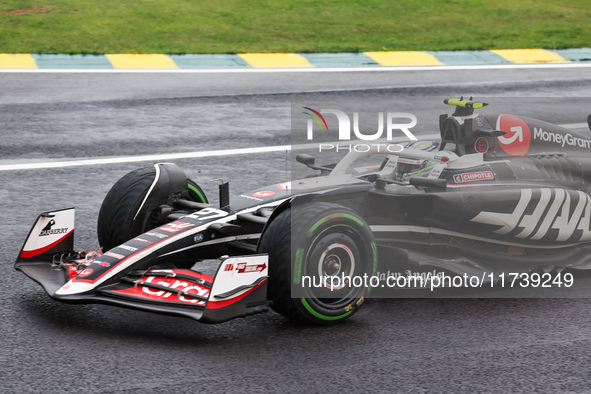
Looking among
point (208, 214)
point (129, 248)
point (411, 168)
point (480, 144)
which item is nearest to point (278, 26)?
point (480, 144)

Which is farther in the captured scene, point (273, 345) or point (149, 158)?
point (149, 158)

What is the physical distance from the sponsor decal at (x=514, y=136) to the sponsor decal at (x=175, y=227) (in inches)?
89.3

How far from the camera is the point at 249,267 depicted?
16.2ft

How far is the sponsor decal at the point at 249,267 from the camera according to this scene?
16.1 ft

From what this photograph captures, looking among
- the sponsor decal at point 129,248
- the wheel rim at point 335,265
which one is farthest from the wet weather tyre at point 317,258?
the sponsor decal at point 129,248

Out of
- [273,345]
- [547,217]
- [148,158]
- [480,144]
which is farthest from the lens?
[148,158]

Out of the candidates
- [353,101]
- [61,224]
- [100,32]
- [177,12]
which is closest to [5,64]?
[100,32]

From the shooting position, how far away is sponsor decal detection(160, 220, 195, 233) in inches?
217

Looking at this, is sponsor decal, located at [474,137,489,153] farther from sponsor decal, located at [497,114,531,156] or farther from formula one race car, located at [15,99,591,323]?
sponsor decal, located at [497,114,531,156]

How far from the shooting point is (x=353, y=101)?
12.4m

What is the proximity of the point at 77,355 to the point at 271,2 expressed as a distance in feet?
47.2

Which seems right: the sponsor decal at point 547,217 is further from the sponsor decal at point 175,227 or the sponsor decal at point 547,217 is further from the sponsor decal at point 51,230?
the sponsor decal at point 51,230

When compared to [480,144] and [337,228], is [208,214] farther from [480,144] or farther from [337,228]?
[480,144]

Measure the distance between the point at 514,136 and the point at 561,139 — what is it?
0.40 metres
